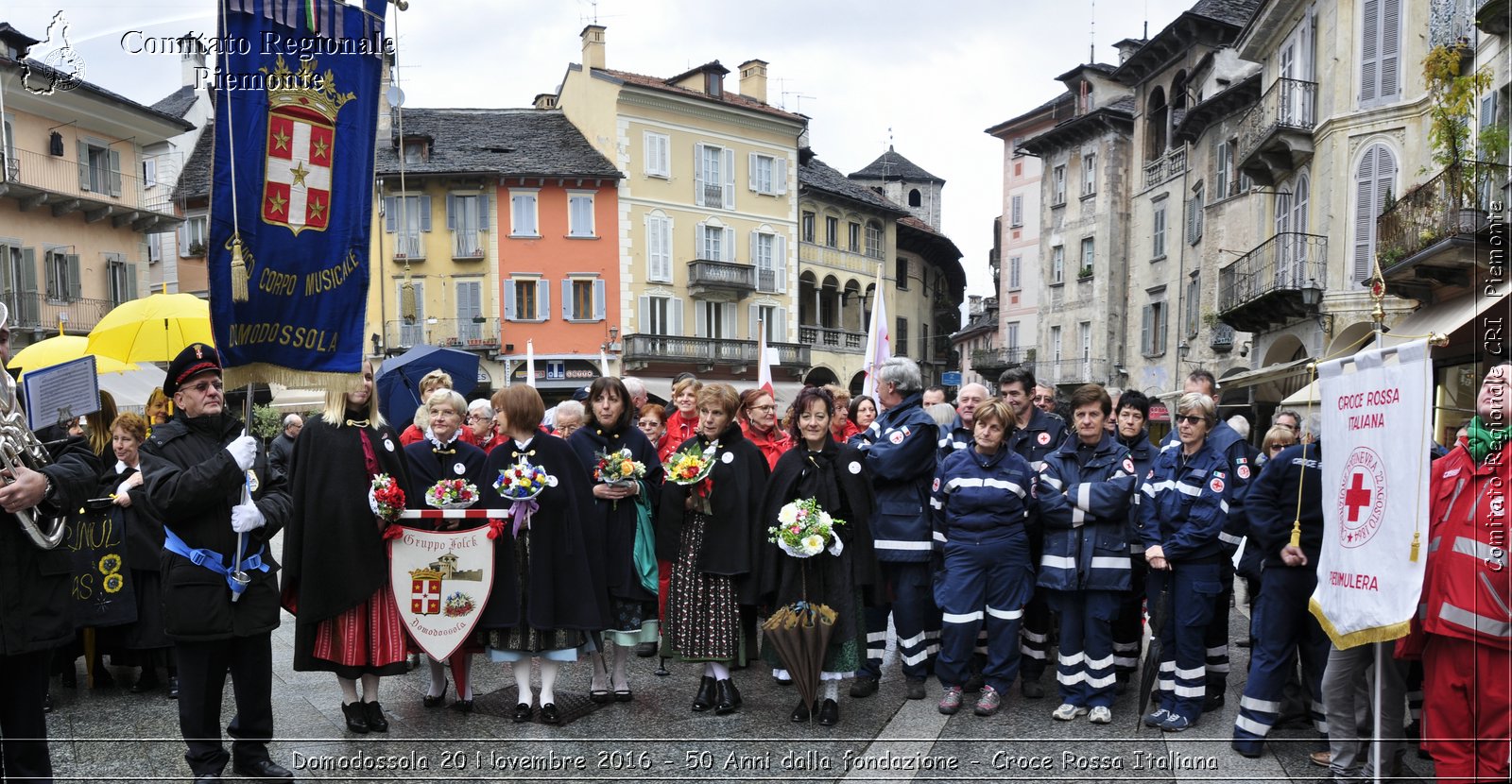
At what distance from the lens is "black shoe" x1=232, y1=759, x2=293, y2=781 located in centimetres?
543

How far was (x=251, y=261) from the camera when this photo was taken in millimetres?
5500

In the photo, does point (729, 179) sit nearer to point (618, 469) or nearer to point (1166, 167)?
point (1166, 167)

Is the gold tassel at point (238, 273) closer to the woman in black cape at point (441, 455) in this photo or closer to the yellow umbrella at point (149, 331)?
the woman in black cape at point (441, 455)

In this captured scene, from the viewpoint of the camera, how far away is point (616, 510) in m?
7.13

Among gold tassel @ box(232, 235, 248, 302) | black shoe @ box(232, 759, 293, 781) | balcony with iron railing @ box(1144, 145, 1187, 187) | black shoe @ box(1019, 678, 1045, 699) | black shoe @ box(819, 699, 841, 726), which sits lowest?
black shoe @ box(1019, 678, 1045, 699)

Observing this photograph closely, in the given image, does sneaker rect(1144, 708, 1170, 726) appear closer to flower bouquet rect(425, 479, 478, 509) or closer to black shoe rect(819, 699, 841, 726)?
black shoe rect(819, 699, 841, 726)

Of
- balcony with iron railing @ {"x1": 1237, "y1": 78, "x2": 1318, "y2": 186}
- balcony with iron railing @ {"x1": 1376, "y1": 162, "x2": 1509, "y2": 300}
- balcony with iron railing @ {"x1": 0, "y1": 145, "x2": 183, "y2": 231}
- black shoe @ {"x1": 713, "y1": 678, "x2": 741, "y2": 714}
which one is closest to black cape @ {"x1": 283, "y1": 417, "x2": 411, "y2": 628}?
black shoe @ {"x1": 713, "y1": 678, "x2": 741, "y2": 714}

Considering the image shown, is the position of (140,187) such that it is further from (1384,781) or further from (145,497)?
(1384,781)

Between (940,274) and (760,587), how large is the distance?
60.0m

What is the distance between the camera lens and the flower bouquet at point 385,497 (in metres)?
6.10

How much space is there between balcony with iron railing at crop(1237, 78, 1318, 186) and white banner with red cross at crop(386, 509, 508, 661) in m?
21.0

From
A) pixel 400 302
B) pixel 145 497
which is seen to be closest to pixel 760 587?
pixel 145 497

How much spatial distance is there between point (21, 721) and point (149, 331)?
7.50 m

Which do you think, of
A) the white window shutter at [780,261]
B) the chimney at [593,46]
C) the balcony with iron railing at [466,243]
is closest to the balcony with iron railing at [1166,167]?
Answer: the white window shutter at [780,261]
